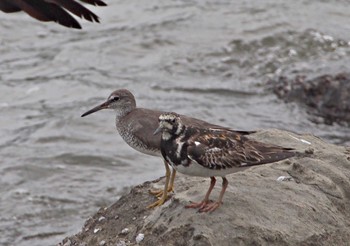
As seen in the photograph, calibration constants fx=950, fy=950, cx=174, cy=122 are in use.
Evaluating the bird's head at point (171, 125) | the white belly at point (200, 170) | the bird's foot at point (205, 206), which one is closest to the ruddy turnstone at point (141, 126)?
the bird's head at point (171, 125)

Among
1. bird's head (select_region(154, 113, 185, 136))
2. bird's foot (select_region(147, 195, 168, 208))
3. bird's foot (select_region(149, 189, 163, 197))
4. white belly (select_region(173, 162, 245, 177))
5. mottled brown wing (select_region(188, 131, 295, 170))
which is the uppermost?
bird's head (select_region(154, 113, 185, 136))

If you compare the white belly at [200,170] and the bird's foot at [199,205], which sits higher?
the white belly at [200,170]

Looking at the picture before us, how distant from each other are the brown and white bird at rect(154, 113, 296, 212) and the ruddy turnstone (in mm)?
237

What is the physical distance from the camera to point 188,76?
596 inches

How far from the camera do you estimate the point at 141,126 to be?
7883mm

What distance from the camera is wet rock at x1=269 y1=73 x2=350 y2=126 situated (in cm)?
1279

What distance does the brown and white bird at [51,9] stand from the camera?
6.00m

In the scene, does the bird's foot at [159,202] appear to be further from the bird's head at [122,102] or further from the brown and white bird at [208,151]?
the bird's head at [122,102]

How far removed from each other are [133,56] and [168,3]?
3.15 metres

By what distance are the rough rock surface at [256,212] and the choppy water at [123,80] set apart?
268 cm

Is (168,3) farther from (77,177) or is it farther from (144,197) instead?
(144,197)

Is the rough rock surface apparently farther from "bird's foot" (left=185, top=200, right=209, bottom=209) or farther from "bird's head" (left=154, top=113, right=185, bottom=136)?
"bird's head" (left=154, top=113, right=185, bottom=136)

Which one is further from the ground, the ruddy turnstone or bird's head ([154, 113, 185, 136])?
bird's head ([154, 113, 185, 136])

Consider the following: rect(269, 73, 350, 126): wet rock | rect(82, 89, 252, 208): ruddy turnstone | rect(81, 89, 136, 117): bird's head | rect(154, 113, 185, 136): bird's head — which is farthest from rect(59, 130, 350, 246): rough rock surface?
rect(269, 73, 350, 126): wet rock
